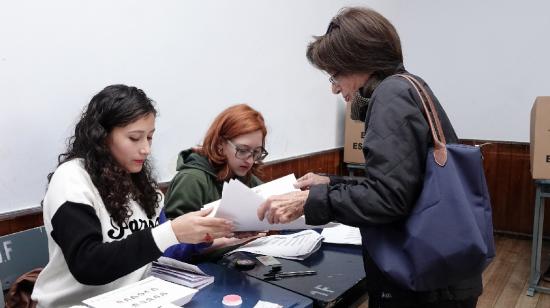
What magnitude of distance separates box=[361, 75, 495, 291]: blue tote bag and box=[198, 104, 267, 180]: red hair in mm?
881

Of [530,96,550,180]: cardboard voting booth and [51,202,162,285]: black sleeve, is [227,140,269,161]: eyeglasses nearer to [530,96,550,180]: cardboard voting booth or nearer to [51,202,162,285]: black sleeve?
[51,202,162,285]: black sleeve

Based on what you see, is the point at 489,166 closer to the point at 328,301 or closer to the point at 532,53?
the point at 532,53

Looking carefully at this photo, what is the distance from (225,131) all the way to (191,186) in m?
0.27

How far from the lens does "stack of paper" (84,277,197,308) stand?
0.93 meters

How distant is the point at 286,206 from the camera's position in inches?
41.6

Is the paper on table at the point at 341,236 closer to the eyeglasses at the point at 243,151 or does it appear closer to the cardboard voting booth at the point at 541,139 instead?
the eyeglasses at the point at 243,151

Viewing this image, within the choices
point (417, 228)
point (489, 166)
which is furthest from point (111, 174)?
point (489, 166)

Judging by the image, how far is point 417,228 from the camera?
87cm

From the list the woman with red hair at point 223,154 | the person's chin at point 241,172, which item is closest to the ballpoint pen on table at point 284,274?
the woman with red hair at point 223,154

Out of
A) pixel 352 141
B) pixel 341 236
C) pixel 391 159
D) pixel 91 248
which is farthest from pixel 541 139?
pixel 91 248

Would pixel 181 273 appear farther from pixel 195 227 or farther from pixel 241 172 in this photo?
pixel 241 172

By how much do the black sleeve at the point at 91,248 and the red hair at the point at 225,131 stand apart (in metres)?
0.67

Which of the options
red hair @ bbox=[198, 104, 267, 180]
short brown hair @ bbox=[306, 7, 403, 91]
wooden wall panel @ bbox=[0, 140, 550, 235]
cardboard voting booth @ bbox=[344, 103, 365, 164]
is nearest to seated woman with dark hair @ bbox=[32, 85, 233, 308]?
red hair @ bbox=[198, 104, 267, 180]

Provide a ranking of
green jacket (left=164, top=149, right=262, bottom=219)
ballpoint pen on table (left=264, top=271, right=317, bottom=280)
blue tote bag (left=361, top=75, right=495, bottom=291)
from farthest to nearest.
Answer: green jacket (left=164, top=149, right=262, bottom=219), ballpoint pen on table (left=264, top=271, right=317, bottom=280), blue tote bag (left=361, top=75, right=495, bottom=291)
